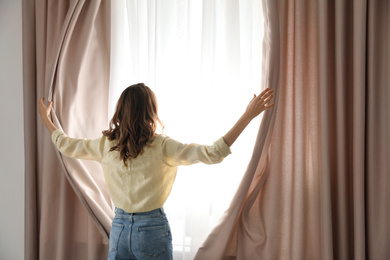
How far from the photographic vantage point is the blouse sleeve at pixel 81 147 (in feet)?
5.40

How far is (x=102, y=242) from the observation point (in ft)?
6.77

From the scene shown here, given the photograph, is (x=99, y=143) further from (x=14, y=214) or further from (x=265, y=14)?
(x=14, y=214)

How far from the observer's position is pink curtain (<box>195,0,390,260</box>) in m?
1.60

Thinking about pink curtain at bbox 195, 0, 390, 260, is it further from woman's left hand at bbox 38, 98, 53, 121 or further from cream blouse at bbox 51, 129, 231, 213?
woman's left hand at bbox 38, 98, 53, 121

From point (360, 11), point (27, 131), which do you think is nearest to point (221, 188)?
point (360, 11)

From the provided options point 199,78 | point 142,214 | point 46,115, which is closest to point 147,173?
point 142,214

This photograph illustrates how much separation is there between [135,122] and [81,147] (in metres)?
0.38

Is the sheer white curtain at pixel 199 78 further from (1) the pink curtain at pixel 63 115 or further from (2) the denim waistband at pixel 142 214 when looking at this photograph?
(2) the denim waistband at pixel 142 214

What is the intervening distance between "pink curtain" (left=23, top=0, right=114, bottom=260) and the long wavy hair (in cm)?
62

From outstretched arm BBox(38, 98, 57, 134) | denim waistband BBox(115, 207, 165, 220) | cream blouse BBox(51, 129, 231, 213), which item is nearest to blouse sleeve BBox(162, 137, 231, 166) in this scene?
cream blouse BBox(51, 129, 231, 213)

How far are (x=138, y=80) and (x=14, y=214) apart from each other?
1.33m

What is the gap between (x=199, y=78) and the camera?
6.15 feet

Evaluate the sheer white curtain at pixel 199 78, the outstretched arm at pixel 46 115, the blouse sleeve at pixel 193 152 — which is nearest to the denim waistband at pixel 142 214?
the blouse sleeve at pixel 193 152

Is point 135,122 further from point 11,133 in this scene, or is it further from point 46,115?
point 11,133
